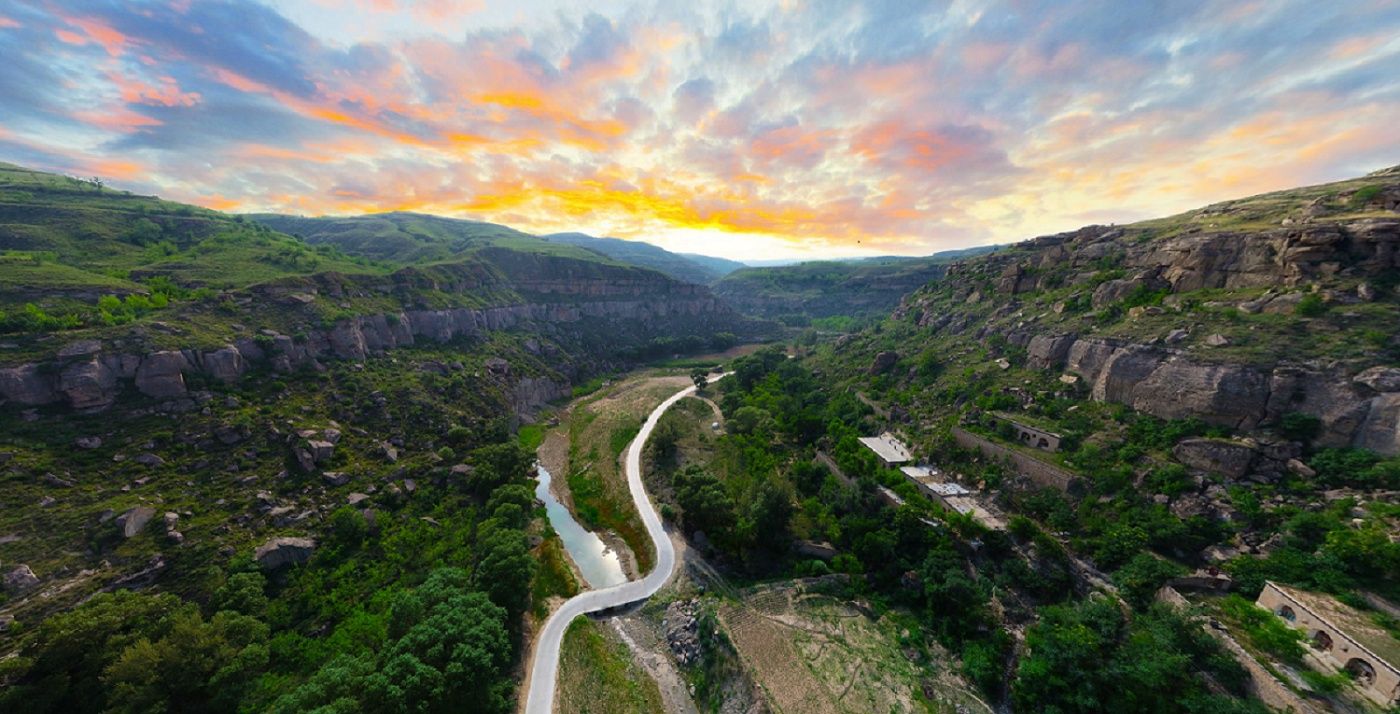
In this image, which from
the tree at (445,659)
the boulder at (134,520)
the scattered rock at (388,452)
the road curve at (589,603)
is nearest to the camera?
the tree at (445,659)

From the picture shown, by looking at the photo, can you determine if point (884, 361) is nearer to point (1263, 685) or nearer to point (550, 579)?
point (1263, 685)

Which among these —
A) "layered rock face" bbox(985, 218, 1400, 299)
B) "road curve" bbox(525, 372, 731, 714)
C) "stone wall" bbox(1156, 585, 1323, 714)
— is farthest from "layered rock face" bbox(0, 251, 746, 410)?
"layered rock face" bbox(985, 218, 1400, 299)

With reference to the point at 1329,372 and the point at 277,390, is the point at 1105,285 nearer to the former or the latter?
the point at 1329,372

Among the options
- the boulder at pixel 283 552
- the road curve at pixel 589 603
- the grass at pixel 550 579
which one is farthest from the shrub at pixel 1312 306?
the boulder at pixel 283 552

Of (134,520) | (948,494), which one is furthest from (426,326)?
(948,494)

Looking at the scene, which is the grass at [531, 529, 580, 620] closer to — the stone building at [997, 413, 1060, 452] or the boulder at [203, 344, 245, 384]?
the boulder at [203, 344, 245, 384]

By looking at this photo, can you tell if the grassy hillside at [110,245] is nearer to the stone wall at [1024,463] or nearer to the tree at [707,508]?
the tree at [707,508]

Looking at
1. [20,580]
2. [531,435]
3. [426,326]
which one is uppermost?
[426,326]
